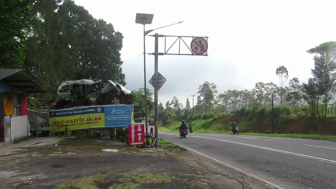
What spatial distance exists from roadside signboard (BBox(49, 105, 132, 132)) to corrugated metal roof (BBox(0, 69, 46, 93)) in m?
1.86

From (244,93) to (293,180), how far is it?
2230 inches

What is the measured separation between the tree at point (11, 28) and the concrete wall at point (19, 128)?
5458 millimetres

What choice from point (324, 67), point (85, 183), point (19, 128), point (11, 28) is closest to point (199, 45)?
point (85, 183)

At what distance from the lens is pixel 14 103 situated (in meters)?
14.6

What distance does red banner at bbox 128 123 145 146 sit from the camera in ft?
45.4

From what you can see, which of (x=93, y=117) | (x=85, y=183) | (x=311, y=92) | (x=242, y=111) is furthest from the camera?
(x=242, y=111)

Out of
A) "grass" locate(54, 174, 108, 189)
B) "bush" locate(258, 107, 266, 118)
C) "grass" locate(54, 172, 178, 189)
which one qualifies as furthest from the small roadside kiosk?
"bush" locate(258, 107, 266, 118)

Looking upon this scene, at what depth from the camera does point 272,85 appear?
178 ft

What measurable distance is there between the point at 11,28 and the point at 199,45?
12297 mm

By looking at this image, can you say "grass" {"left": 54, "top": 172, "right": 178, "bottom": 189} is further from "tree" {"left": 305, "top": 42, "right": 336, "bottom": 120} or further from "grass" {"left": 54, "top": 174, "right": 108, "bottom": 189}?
"tree" {"left": 305, "top": 42, "right": 336, "bottom": 120}

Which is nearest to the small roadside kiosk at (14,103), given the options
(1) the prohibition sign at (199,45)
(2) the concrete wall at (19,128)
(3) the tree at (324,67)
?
(2) the concrete wall at (19,128)

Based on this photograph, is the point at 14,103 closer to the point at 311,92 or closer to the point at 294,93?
the point at 311,92

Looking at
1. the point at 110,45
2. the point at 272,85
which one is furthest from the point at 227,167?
the point at 272,85

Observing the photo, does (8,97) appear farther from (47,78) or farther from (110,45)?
(110,45)
